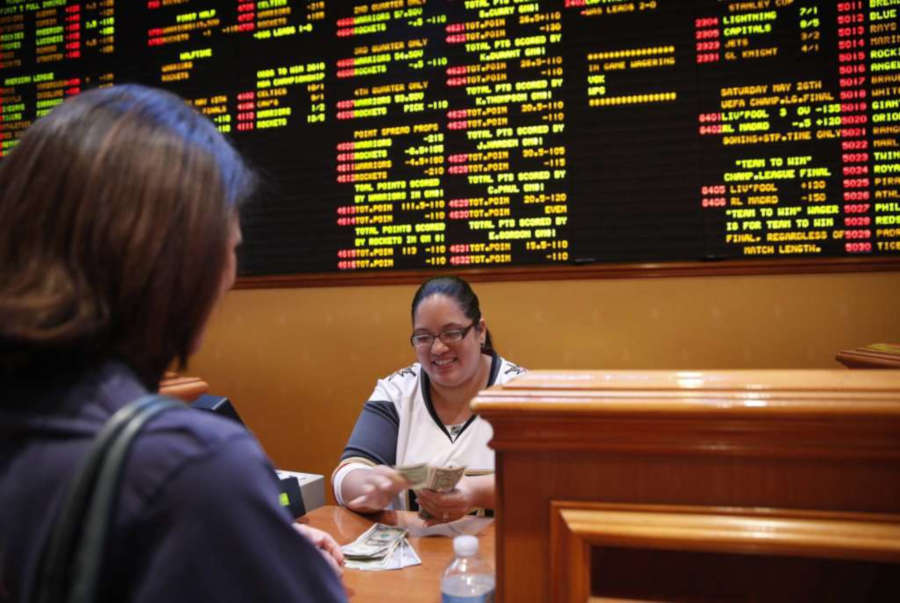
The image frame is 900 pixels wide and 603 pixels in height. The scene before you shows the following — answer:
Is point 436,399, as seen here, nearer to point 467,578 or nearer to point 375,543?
point 375,543

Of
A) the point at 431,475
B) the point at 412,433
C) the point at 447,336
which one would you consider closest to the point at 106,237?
the point at 431,475

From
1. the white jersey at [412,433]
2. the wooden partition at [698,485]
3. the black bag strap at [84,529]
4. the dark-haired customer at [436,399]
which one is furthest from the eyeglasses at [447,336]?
the black bag strap at [84,529]

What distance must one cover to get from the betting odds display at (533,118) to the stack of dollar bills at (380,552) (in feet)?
4.49

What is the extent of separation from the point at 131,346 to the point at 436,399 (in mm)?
1783

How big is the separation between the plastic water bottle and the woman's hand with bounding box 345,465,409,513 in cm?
54

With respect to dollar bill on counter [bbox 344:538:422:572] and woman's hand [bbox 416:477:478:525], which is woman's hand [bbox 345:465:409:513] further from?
dollar bill on counter [bbox 344:538:422:572]

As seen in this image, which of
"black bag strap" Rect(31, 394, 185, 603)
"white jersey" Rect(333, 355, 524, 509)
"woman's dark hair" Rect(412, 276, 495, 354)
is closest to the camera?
"black bag strap" Rect(31, 394, 185, 603)

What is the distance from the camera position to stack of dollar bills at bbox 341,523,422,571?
1406 mm

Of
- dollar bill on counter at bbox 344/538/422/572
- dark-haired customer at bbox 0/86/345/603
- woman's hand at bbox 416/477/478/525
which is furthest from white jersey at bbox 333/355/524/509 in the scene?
dark-haired customer at bbox 0/86/345/603

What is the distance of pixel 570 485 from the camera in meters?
0.86

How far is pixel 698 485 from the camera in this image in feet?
2.72

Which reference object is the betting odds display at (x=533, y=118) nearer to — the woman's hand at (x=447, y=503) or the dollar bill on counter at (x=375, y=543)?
the woman's hand at (x=447, y=503)

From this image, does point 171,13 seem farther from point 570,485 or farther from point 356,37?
point 570,485

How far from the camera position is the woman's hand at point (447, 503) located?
67.7 inches
